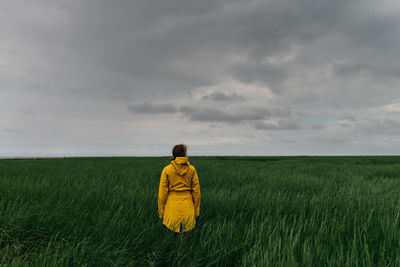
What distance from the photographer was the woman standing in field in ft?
11.0

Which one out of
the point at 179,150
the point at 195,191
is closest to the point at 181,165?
the point at 179,150

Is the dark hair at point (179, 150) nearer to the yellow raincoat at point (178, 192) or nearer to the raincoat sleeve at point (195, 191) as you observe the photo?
the yellow raincoat at point (178, 192)

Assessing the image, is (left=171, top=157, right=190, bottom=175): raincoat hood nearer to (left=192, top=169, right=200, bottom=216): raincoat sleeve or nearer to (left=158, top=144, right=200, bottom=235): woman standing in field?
(left=158, top=144, right=200, bottom=235): woman standing in field

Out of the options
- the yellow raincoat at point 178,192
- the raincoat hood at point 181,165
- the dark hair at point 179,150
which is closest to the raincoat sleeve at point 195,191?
the yellow raincoat at point 178,192

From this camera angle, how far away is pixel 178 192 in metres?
3.45

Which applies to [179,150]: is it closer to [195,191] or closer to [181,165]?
[181,165]

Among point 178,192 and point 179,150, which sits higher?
point 179,150

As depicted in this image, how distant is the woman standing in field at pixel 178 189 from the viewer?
11.0 feet

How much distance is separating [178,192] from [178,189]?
59 mm

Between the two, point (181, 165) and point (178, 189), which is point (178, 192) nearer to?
point (178, 189)

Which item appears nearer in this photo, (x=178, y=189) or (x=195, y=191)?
(x=178, y=189)

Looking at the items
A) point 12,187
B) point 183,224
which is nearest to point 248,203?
point 183,224

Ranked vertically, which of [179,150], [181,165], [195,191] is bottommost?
[195,191]

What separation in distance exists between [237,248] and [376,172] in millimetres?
12226
